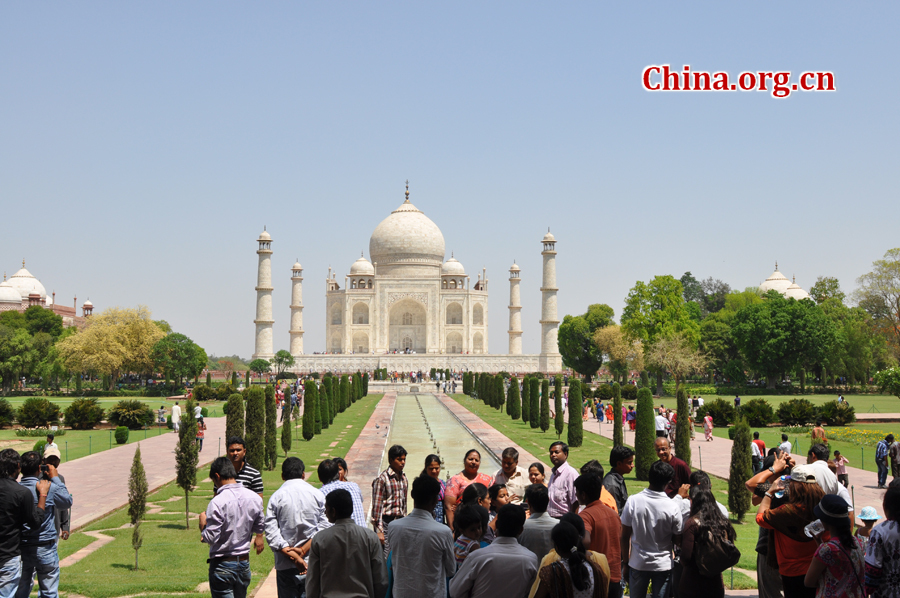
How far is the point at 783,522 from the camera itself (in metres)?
4.17

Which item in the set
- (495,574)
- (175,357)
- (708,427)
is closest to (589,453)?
(708,427)

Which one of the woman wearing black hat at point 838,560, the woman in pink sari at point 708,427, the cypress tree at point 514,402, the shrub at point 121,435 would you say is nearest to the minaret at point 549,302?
the cypress tree at point 514,402

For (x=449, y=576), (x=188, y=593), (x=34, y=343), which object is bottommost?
(x=188, y=593)

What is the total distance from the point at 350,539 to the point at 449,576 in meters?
0.49

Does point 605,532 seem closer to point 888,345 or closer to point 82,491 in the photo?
point 82,491

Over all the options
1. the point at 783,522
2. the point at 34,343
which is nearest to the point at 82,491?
the point at 783,522

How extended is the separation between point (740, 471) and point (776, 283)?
55.5 m

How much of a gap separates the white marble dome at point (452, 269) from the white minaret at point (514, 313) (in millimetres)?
3865

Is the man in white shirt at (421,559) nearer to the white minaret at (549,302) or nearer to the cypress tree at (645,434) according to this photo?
the cypress tree at (645,434)

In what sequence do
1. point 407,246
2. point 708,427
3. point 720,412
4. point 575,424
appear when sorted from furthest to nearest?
point 407,246 → point 720,412 → point 708,427 → point 575,424

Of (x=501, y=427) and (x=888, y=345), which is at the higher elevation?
(x=888, y=345)

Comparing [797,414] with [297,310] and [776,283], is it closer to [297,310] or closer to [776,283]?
[297,310]

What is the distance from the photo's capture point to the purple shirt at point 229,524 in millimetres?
4359

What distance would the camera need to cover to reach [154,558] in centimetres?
708
